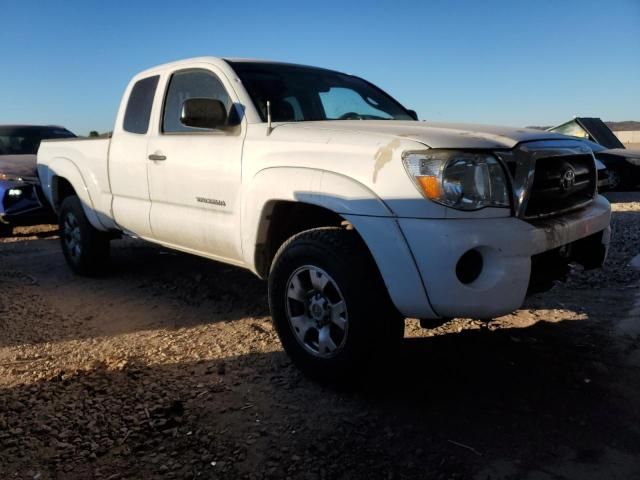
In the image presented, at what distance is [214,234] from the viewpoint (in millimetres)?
3861

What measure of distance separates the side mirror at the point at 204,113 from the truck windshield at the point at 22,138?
264 inches

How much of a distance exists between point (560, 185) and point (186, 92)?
2791mm

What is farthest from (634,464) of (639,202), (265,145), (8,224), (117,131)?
(639,202)

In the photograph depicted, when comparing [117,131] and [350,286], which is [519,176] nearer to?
[350,286]

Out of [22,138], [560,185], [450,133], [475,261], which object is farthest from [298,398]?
[22,138]

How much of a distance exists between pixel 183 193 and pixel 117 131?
1.33 metres

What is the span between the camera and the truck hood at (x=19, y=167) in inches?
309

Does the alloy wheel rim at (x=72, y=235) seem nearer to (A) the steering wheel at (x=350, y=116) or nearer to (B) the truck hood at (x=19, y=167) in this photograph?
(B) the truck hood at (x=19, y=167)

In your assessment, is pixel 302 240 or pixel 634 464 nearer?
pixel 634 464

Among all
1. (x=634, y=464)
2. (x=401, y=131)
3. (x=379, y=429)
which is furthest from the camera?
(x=401, y=131)

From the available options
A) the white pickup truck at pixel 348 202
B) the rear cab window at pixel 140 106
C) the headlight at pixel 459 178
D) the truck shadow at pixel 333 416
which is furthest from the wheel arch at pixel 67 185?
the headlight at pixel 459 178

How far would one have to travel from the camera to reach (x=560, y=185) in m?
3.09

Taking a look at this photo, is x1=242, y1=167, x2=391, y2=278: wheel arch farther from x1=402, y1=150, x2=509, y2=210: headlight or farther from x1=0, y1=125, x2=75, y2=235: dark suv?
x1=0, y1=125, x2=75, y2=235: dark suv

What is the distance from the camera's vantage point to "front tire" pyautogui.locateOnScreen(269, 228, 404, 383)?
2854 millimetres
